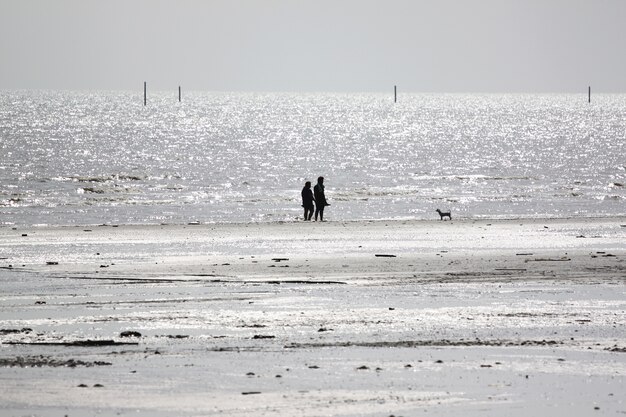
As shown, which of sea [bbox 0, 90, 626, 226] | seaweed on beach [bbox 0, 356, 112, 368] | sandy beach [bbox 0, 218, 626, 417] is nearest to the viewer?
sandy beach [bbox 0, 218, 626, 417]

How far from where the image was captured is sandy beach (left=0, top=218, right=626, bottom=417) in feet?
35.1

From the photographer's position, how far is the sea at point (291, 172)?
47.7 metres

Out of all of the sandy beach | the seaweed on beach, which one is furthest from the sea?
the seaweed on beach

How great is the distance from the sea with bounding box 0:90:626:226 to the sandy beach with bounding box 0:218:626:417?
18890 mm

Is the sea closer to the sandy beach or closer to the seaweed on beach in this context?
the sandy beach

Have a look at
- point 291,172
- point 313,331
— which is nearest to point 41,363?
point 313,331

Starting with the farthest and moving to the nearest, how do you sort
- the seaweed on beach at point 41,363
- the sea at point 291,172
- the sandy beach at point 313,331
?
the sea at point 291,172 → the seaweed on beach at point 41,363 → the sandy beach at point 313,331

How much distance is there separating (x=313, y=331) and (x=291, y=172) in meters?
66.2

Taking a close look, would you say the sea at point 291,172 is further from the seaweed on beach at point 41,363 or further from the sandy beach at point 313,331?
the seaweed on beach at point 41,363

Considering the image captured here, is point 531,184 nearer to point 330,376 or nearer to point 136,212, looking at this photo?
point 136,212

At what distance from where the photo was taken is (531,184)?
6719 centimetres

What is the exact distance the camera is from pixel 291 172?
80.1 meters

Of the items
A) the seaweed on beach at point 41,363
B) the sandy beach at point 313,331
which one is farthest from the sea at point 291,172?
the seaweed on beach at point 41,363

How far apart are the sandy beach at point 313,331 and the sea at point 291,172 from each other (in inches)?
744
